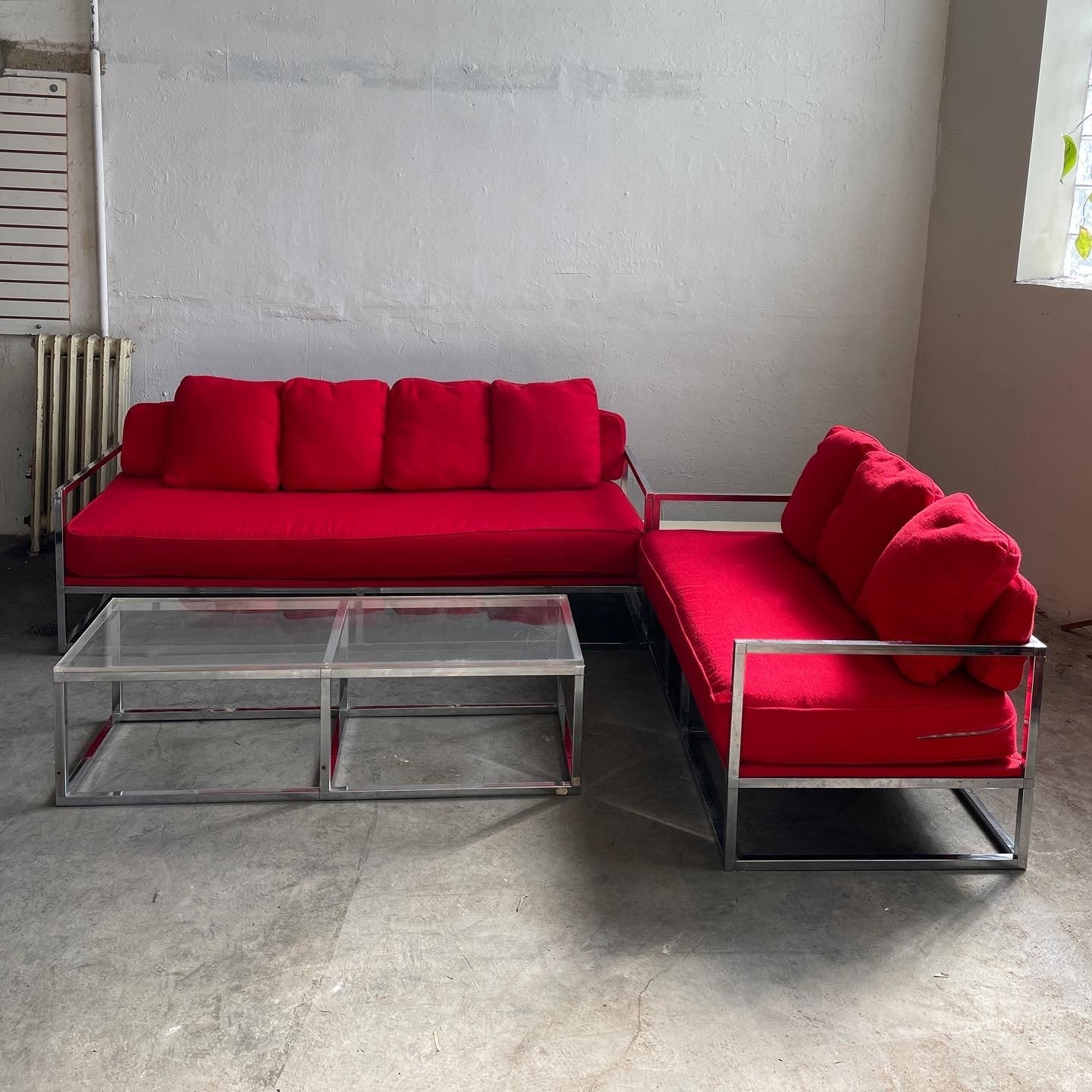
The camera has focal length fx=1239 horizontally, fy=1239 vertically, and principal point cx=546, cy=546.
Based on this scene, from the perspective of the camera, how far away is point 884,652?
3256mm

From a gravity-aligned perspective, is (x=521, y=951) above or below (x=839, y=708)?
below

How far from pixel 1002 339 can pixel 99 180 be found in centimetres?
426

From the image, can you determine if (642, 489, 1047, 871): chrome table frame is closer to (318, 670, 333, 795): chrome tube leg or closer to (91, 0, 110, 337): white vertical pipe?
(318, 670, 333, 795): chrome tube leg

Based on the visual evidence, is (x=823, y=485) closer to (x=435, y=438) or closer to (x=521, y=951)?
(x=435, y=438)

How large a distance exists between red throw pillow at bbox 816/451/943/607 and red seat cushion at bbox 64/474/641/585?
0.94m

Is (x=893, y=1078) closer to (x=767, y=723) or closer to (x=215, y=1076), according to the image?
(x=767, y=723)

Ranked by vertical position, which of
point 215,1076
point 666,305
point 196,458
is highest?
point 666,305

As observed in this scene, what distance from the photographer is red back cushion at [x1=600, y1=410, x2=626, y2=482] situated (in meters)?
5.75

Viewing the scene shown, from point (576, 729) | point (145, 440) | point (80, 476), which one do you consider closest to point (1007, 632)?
point (576, 729)

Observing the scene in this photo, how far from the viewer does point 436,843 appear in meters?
3.48

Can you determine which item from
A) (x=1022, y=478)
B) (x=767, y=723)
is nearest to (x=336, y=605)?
(x=767, y=723)

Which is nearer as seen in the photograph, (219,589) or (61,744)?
(61,744)

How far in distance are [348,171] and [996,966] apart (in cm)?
Answer: 455

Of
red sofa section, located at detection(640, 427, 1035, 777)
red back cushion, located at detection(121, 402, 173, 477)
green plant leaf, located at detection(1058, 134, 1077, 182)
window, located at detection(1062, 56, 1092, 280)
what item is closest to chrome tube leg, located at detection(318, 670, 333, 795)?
red sofa section, located at detection(640, 427, 1035, 777)
